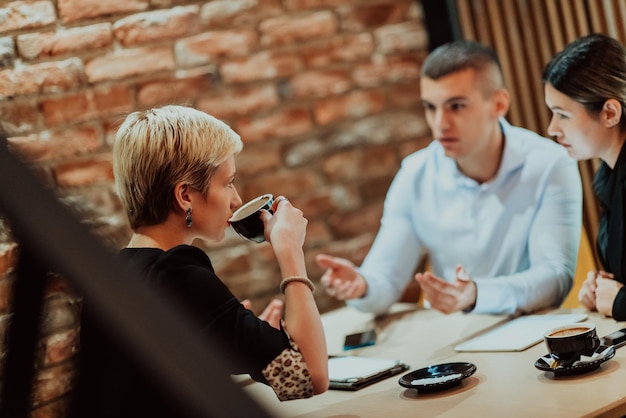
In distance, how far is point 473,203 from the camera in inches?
106

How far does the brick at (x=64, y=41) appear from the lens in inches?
110

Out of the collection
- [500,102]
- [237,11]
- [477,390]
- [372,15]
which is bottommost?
[477,390]

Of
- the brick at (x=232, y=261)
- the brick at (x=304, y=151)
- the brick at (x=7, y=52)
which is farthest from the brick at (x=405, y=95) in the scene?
the brick at (x=7, y=52)

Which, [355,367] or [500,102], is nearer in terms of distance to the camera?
[355,367]

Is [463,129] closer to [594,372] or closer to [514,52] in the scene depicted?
[514,52]

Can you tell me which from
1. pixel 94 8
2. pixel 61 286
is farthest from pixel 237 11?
pixel 61 286

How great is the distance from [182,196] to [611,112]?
3.60 feet

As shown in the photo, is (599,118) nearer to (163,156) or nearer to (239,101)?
(163,156)

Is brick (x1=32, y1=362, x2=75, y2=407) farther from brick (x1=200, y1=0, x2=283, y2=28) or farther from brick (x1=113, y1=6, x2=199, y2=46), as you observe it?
brick (x1=200, y1=0, x2=283, y2=28)

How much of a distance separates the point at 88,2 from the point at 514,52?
1.69m

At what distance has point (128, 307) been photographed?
19.7 inches

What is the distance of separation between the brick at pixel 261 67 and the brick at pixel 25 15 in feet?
2.18

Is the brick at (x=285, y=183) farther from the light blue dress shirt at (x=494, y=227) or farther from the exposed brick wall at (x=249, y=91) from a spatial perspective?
the light blue dress shirt at (x=494, y=227)

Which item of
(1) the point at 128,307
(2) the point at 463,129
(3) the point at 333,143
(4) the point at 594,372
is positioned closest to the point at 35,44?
(3) the point at 333,143
